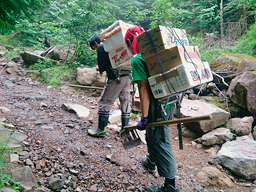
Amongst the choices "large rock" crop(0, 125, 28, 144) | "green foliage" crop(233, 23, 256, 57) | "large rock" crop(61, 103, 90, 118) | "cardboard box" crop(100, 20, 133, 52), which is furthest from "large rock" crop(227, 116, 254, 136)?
"large rock" crop(0, 125, 28, 144)

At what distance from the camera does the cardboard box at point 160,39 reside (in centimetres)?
175

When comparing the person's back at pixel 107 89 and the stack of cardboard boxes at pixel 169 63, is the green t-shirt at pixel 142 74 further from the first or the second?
the person's back at pixel 107 89

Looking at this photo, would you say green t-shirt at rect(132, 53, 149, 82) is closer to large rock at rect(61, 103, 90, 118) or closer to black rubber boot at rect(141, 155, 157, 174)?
black rubber boot at rect(141, 155, 157, 174)

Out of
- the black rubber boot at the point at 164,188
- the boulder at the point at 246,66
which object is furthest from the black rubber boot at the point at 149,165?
the boulder at the point at 246,66

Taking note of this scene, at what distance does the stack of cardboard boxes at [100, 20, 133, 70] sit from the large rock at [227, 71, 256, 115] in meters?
3.02

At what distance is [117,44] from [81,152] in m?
1.94

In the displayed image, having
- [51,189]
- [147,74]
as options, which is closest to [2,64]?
[51,189]

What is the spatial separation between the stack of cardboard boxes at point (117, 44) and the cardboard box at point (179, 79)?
99 cm

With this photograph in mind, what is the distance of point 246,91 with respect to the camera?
3893 millimetres

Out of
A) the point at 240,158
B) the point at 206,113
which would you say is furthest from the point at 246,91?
the point at 240,158

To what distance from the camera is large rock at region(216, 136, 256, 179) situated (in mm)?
2664

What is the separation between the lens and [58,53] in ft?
24.6

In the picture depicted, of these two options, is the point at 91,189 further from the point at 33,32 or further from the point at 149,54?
the point at 33,32

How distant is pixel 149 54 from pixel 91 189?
1868 mm
